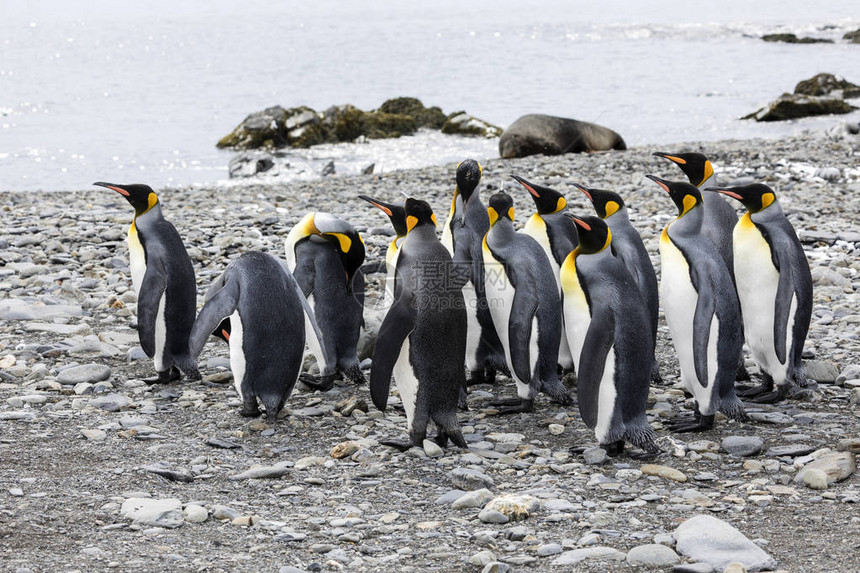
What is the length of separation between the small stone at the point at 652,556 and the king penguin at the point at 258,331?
6.81 feet

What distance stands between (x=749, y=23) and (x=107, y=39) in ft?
141

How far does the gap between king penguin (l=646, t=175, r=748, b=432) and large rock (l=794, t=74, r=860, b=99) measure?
21.8 metres

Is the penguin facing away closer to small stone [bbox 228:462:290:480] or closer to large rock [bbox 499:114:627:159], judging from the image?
small stone [bbox 228:462:290:480]

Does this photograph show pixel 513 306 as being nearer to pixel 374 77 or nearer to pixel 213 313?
pixel 213 313

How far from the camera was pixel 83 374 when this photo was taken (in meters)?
5.01

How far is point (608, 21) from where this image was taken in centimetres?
7456

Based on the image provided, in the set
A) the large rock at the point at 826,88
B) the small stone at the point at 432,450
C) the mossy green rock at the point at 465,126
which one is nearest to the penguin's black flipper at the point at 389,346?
the small stone at the point at 432,450

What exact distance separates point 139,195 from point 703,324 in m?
3.06

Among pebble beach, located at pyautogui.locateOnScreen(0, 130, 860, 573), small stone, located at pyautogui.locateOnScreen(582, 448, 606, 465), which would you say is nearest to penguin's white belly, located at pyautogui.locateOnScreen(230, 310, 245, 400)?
pebble beach, located at pyautogui.locateOnScreen(0, 130, 860, 573)

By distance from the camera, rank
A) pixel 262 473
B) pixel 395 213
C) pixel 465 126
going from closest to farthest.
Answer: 1. pixel 262 473
2. pixel 395 213
3. pixel 465 126

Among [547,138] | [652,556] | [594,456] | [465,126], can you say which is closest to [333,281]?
[594,456]

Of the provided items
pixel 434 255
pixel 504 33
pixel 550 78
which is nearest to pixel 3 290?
pixel 434 255

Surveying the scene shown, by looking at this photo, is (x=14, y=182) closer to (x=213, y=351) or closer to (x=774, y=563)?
(x=213, y=351)

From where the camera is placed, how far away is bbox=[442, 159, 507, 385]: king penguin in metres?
5.06
